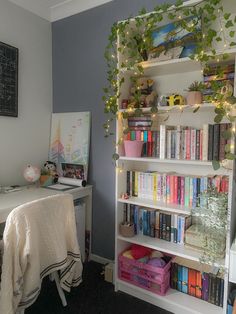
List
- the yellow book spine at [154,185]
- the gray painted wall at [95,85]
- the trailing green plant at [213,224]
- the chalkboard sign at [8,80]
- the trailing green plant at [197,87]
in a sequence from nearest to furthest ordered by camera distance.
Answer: the trailing green plant at [213,224], the trailing green plant at [197,87], the yellow book spine at [154,185], the chalkboard sign at [8,80], the gray painted wall at [95,85]

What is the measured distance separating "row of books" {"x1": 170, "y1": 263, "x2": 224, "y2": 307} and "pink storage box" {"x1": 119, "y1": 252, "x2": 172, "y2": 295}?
7cm

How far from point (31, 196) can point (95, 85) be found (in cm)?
112

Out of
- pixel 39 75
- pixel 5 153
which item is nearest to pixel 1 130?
pixel 5 153

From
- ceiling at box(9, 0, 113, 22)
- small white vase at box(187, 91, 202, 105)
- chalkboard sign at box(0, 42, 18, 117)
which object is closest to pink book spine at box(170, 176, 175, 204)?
small white vase at box(187, 91, 202, 105)

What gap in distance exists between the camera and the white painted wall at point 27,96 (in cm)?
210

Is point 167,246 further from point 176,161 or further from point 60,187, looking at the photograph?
point 60,187

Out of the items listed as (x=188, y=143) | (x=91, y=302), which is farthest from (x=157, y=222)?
(x=91, y=302)

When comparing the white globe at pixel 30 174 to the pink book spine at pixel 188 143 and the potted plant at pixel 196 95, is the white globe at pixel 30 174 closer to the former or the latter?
the pink book spine at pixel 188 143

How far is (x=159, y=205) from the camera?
1726mm

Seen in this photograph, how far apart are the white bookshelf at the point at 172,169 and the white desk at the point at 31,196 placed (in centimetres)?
44

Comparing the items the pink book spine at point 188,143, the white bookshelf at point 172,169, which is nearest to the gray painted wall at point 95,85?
the white bookshelf at point 172,169

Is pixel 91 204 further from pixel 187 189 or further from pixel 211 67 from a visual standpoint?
pixel 211 67

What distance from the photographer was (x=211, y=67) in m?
1.59

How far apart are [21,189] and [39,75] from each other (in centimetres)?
113
